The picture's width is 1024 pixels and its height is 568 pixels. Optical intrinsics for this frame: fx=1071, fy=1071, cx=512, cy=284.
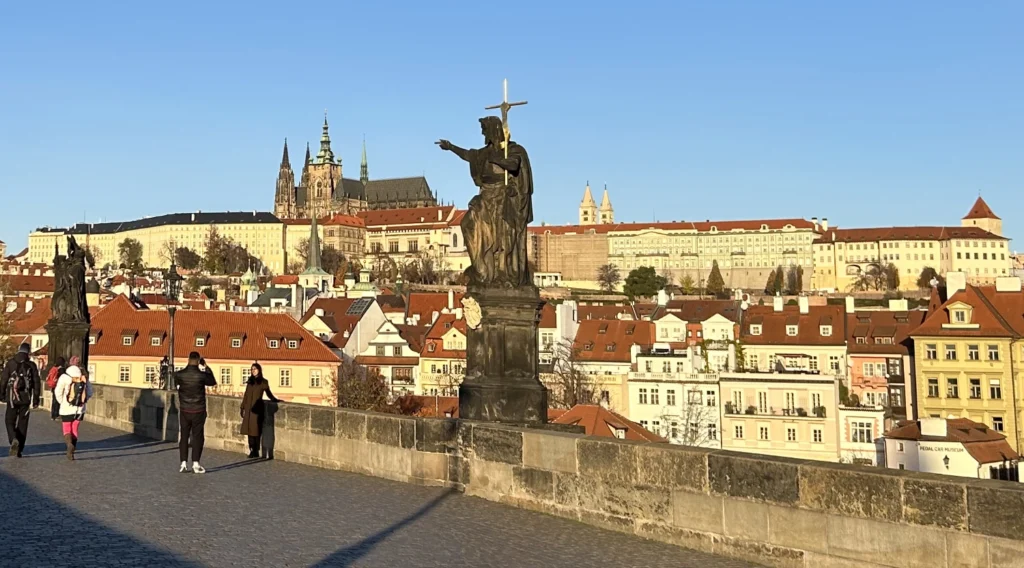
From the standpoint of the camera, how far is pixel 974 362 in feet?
153

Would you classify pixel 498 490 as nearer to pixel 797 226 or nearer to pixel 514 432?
pixel 514 432

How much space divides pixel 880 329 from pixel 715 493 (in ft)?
188

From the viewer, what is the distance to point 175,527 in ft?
25.4

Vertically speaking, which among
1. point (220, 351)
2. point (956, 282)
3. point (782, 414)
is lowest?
point (782, 414)

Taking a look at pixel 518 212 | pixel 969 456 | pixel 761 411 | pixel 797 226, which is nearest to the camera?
pixel 518 212

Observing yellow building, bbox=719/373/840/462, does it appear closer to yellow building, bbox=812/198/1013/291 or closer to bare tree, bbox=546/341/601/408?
bare tree, bbox=546/341/601/408

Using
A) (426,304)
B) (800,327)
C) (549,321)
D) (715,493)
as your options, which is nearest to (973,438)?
(800,327)

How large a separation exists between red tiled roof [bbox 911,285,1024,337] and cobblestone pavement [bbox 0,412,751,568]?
140ft

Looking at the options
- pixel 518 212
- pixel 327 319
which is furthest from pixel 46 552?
pixel 327 319

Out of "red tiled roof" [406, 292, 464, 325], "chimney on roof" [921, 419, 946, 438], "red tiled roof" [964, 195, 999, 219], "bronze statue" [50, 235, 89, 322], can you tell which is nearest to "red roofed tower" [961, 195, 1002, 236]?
"red tiled roof" [964, 195, 999, 219]

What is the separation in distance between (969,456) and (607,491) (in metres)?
29.1

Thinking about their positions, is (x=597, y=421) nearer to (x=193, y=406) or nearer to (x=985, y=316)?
(x=193, y=406)

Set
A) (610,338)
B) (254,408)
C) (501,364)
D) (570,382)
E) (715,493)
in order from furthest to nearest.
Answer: (610,338) → (570,382) → (254,408) → (501,364) → (715,493)

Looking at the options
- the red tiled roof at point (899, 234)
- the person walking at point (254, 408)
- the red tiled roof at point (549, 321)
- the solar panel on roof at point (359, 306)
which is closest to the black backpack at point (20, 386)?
the person walking at point (254, 408)
